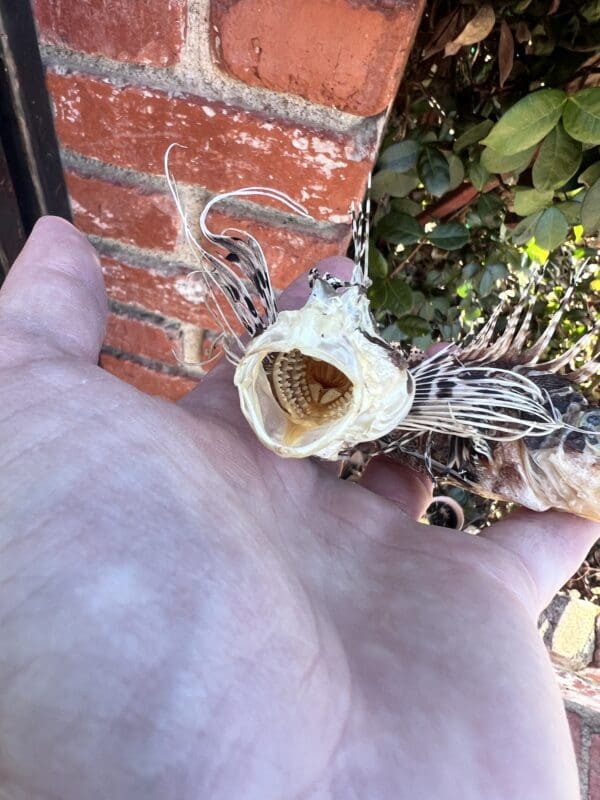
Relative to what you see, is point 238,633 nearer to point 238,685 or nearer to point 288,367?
point 238,685

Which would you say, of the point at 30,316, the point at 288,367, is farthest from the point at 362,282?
the point at 30,316

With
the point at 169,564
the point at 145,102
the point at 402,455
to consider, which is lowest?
the point at 402,455

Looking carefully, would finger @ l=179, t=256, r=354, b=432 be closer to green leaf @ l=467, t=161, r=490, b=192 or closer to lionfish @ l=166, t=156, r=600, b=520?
lionfish @ l=166, t=156, r=600, b=520

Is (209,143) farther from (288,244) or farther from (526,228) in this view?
(526,228)

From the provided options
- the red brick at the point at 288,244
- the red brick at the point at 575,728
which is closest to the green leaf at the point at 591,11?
the red brick at the point at 288,244

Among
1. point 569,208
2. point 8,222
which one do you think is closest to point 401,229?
point 569,208

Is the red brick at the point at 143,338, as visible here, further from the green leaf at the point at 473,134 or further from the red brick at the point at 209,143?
the green leaf at the point at 473,134

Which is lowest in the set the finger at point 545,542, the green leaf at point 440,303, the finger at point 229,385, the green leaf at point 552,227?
the finger at point 545,542

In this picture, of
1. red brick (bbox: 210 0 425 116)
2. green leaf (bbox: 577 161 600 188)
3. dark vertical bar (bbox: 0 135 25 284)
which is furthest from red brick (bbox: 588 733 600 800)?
dark vertical bar (bbox: 0 135 25 284)
